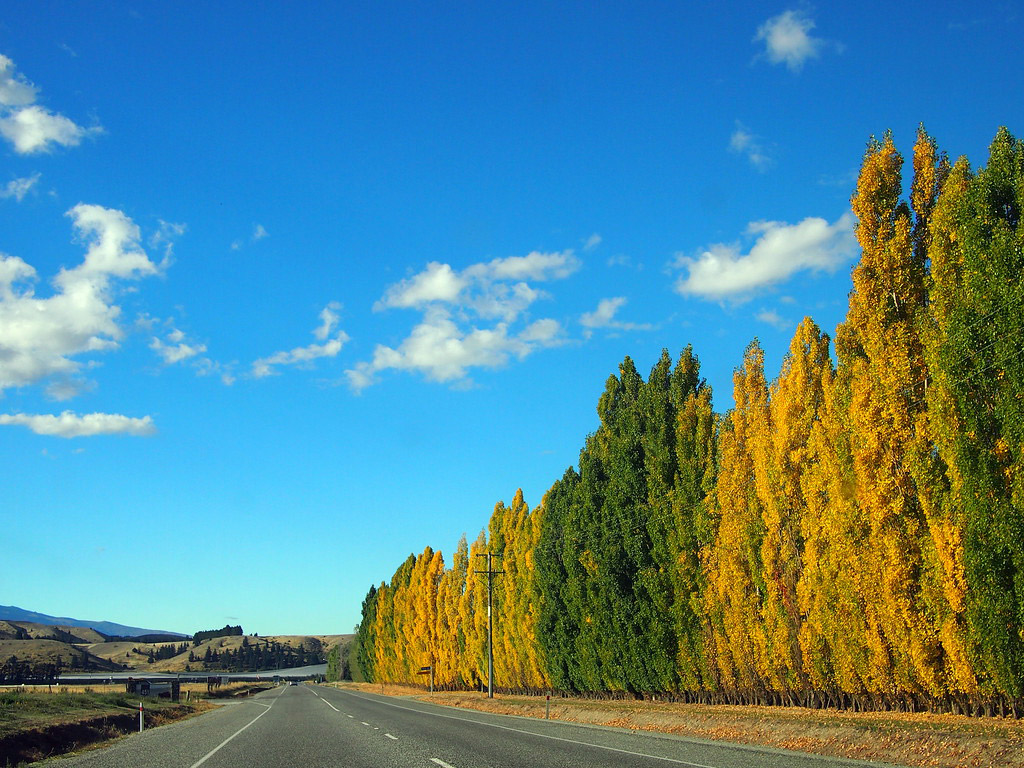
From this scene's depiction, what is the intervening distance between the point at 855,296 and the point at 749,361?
8187mm

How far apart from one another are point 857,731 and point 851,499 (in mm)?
7111

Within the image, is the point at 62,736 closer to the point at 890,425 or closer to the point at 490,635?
the point at 890,425

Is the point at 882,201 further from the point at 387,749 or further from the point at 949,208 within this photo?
the point at 387,749

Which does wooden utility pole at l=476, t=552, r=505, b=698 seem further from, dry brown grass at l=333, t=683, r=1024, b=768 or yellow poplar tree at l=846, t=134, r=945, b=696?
yellow poplar tree at l=846, t=134, r=945, b=696

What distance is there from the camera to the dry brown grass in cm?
1285

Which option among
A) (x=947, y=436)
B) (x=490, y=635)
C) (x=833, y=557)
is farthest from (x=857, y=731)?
(x=490, y=635)

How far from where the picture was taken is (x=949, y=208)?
1866 cm

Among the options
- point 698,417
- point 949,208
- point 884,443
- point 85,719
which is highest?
point 949,208

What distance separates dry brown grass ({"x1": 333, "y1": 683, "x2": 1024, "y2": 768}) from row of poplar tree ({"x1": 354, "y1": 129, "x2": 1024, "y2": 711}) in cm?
149

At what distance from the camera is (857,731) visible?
15844 millimetres

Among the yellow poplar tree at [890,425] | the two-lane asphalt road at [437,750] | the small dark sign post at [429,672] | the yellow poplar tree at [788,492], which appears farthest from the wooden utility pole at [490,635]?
the yellow poplar tree at [890,425]

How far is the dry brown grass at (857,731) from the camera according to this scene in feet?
42.2

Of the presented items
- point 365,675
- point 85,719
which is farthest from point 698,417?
point 365,675

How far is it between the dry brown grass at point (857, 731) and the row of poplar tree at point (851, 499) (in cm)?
149
